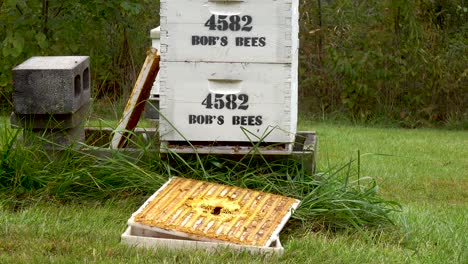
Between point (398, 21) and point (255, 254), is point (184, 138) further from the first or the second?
point (398, 21)

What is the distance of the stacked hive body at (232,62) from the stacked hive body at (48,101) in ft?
1.77

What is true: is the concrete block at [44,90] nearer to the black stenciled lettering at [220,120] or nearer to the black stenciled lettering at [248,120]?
the black stenciled lettering at [220,120]

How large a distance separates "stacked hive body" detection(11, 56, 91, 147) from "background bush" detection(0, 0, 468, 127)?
6.40 m

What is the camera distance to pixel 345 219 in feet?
15.7

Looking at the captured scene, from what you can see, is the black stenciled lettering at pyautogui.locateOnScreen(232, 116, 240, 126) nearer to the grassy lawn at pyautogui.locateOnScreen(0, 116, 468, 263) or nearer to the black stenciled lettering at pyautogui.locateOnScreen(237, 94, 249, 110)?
the black stenciled lettering at pyautogui.locateOnScreen(237, 94, 249, 110)

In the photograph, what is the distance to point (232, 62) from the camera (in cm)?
524

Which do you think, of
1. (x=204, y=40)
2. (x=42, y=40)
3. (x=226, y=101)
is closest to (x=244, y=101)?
(x=226, y=101)

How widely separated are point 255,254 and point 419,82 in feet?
28.7

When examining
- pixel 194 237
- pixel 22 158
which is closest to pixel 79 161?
pixel 22 158

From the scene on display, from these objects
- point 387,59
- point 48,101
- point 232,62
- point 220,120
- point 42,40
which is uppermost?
point 232,62

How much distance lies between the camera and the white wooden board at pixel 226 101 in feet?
17.2

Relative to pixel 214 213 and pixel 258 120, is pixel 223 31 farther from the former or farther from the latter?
pixel 214 213

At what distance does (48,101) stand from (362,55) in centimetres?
750

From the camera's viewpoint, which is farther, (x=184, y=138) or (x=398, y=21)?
(x=398, y=21)
